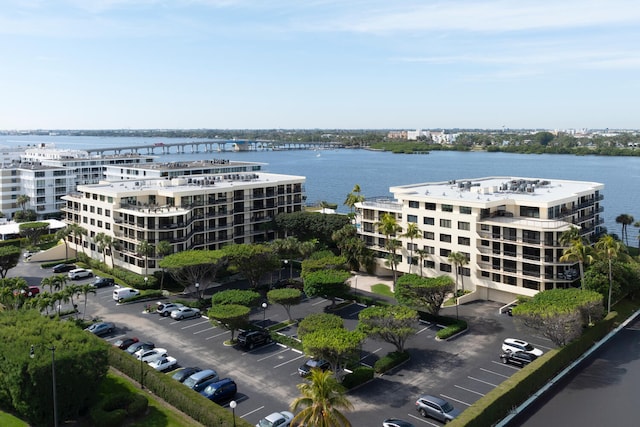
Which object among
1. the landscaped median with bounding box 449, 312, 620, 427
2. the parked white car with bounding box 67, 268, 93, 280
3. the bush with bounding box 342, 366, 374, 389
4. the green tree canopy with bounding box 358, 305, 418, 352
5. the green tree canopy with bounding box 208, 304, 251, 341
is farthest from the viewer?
the parked white car with bounding box 67, 268, 93, 280

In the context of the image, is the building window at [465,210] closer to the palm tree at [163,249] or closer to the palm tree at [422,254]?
the palm tree at [422,254]

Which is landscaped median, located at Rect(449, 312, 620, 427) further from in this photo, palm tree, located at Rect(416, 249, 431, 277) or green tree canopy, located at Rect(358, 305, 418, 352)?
palm tree, located at Rect(416, 249, 431, 277)

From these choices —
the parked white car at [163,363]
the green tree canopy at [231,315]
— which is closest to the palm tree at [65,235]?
the green tree canopy at [231,315]

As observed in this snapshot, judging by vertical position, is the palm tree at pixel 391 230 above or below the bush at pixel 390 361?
above

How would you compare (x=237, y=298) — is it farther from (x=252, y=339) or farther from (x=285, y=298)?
(x=252, y=339)

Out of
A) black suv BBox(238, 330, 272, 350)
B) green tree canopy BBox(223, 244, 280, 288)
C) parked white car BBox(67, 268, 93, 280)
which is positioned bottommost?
black suv BBox(238, 330, 272, 350)

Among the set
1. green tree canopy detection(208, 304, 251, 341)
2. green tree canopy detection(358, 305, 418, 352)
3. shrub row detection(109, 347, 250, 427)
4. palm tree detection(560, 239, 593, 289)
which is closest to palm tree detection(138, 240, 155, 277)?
green tree canopy detection(208, 304, 251, 341)

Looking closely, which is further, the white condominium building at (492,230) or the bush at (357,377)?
the white condominium building at (492,230)

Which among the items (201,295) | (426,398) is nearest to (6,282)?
(201,295)
